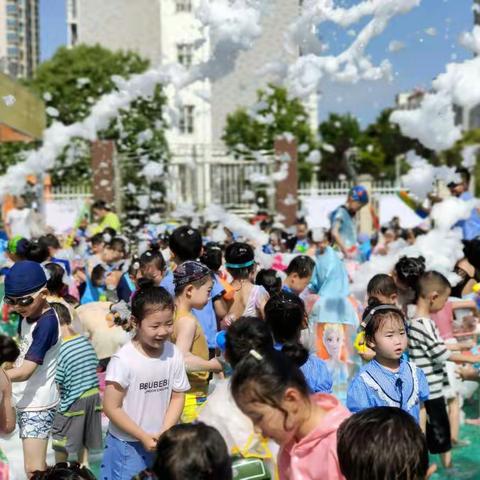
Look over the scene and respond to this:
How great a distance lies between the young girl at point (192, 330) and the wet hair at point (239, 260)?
1035mm

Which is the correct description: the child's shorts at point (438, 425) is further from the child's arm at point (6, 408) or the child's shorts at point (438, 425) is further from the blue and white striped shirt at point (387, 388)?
the child's arm at point (6, 408)

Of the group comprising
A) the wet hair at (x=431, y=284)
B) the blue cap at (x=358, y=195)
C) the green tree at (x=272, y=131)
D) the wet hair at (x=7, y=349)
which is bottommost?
the wet hair at (x=7, y=349)

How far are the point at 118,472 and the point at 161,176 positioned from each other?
58.8 ft

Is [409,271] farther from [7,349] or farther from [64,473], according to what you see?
[64,473]

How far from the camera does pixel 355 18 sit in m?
8.33

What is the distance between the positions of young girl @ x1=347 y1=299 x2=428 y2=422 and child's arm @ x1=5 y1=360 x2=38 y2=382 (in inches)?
63.1

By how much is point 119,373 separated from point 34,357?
2.25 feet

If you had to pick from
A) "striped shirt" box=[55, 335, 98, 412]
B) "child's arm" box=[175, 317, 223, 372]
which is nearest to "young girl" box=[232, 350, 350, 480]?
"child's arm" box=[175, 317, 223, 372]

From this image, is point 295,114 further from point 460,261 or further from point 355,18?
point 460,261

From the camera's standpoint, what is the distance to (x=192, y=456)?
94.7 inches

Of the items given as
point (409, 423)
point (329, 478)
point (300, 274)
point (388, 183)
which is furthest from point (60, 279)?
point (388, 183)

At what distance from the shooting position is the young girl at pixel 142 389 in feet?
12.4

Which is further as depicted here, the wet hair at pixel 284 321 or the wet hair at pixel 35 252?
the wet hair at pixel 35 252

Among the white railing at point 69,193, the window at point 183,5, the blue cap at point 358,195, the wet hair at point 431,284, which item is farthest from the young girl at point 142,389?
the window at point 183,5
